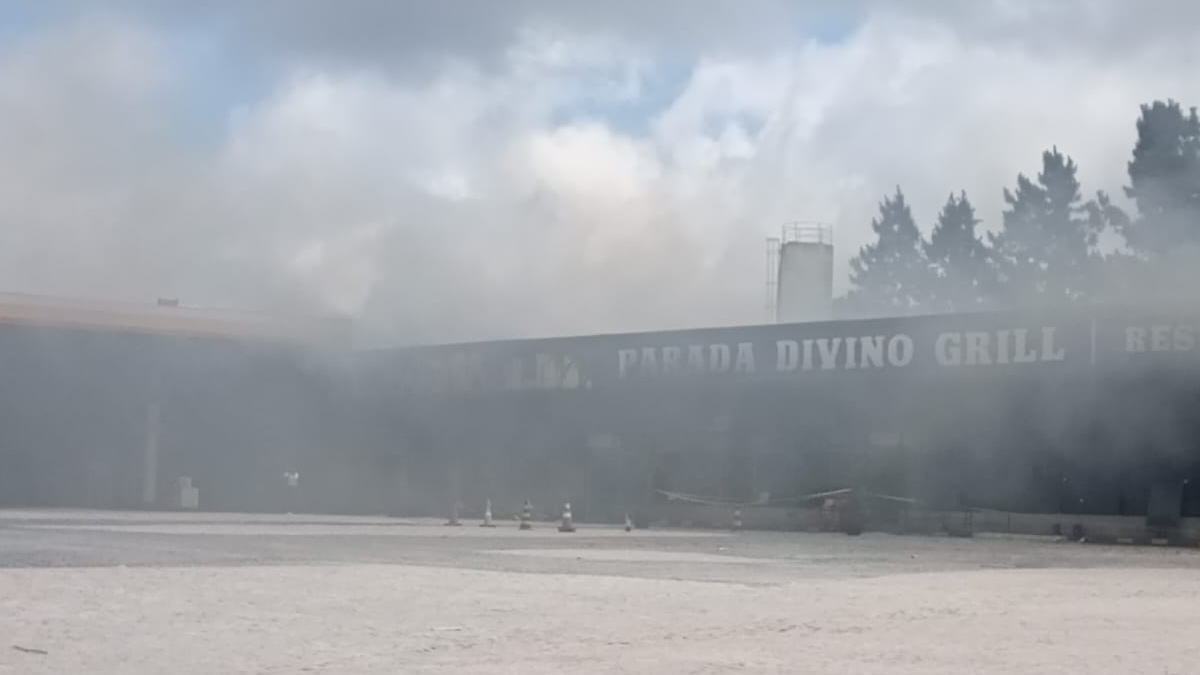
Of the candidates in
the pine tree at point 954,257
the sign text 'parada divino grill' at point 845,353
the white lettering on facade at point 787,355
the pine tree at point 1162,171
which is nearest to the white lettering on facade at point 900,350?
the sign text 'parada divino grill' at point 845,353

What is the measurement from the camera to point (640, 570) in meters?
22.0

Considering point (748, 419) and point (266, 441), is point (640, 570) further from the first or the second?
point (266, 441)

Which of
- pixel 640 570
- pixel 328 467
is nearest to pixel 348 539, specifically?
pixel 640 570

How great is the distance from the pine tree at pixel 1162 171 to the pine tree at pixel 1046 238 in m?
3.77

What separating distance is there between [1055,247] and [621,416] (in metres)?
30.1

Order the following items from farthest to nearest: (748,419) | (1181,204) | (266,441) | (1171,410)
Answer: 1. (1181,204)
2. (266,441)
3. (748,419)
4. (1171,410)

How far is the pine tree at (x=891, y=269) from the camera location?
84.3 meters

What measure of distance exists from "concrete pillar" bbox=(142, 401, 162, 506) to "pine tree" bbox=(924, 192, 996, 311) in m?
39.5

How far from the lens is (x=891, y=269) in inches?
3391

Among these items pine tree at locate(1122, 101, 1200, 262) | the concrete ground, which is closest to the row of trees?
pine tree at locate(1122, 101, 1200, 262)

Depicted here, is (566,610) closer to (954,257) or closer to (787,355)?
(787,355)

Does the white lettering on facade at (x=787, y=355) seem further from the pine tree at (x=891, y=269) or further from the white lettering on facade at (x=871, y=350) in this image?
the pine tree at (x=891, y=269)

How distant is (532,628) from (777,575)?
25.5 feet

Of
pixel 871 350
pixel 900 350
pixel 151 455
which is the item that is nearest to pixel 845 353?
pixel 871 350
